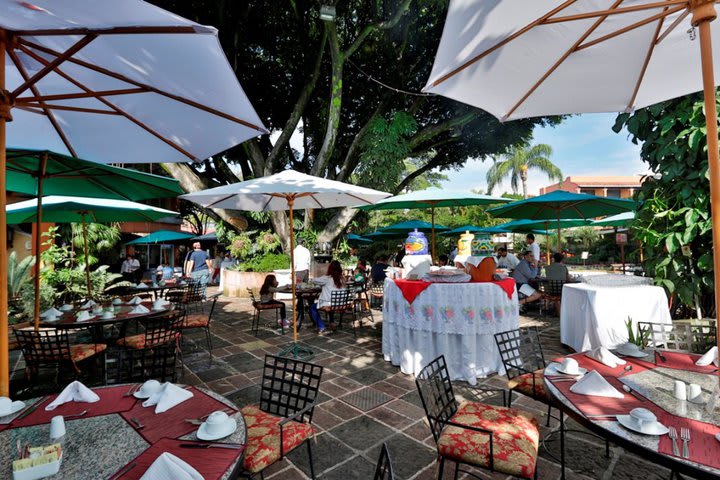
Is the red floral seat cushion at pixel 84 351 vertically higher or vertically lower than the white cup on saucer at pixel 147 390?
lower

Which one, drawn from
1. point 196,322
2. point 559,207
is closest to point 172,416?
point 196,322

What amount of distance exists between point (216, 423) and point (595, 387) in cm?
211

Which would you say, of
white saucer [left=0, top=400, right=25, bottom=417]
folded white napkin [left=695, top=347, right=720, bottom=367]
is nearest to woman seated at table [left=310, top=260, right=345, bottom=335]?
white saucer [left=0, top=400, right=25, bottom=417]

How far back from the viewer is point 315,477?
240 cm

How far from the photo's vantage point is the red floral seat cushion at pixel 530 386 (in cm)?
269

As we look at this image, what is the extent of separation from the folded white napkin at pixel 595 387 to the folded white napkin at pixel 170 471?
204 cm

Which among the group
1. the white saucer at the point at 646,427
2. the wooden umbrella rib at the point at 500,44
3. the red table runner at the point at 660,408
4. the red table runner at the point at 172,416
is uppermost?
the wooden umbrella rib at the point at 500,44

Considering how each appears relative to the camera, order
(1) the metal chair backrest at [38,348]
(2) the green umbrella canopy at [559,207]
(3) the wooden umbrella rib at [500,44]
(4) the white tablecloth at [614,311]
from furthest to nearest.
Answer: (2) the green umbrella canopy at [559,207] < (4) the white tablecloth at [614,311] < (1) the metal chair backrest at [38,348] < (3) the wooden umbrella rib at [500,44]

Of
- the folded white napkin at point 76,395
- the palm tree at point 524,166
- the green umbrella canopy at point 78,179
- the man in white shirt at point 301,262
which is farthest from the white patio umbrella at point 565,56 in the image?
the palm tree at point 524,166

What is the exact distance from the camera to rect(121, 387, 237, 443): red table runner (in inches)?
65.7

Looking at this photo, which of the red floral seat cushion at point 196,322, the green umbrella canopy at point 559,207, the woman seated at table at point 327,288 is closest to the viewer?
the red floral seat cushion at point 196,322

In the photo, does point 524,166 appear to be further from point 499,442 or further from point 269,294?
point 499,442

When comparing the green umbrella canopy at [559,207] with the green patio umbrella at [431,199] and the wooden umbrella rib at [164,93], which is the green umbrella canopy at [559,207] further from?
the wooden umbrella rib at [164,93]

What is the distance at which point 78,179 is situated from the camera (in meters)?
4.81
